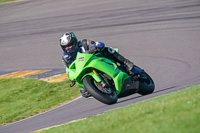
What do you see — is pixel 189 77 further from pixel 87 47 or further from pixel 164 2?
pixel 164 2

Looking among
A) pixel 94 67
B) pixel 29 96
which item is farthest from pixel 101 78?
pixel 29 96

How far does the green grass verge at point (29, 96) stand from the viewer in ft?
40.9

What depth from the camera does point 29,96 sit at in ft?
46.1

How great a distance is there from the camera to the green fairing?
970 centimetres

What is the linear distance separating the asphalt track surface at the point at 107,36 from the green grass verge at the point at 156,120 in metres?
2.78

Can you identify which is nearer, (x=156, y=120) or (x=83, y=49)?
(x=156, y=120)

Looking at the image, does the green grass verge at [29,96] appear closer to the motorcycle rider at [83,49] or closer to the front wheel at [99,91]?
the motorcycle rider at [83,49]

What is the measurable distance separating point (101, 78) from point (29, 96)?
16.1ft

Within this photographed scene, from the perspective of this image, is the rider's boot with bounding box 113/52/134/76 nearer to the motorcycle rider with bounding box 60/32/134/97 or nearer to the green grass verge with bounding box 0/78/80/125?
the motorcycle rider with bounding box 60/32/134/97

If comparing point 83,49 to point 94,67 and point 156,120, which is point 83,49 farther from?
Answer: point 156,120

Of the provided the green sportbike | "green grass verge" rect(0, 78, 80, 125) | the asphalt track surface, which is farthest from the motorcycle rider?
"green grass verge" rect(0, 78, 80, 125)

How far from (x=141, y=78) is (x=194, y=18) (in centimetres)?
1012

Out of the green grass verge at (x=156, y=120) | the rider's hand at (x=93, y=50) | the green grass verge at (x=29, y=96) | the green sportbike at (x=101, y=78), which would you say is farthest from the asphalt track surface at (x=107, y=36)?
the green grass verge at (x=156, y=120)

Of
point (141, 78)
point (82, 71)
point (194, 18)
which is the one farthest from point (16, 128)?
point (194, 18)
